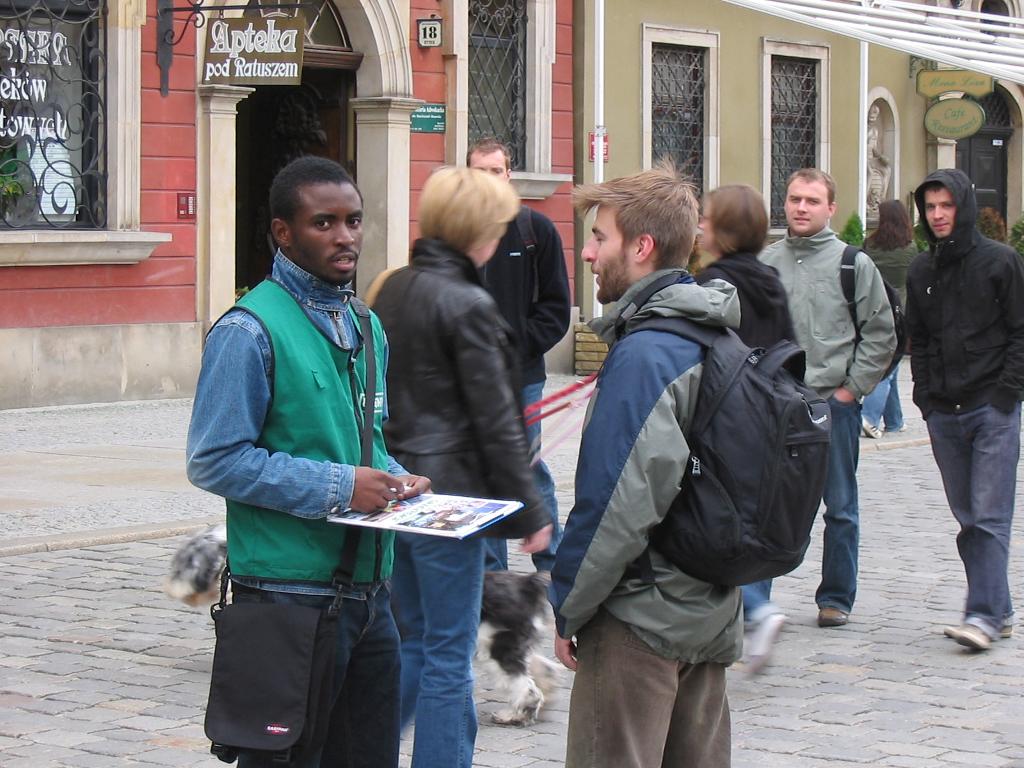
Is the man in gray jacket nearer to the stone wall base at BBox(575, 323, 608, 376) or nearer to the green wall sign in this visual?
the green wall sign

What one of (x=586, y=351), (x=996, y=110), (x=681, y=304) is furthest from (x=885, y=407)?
(x=996, y=110)

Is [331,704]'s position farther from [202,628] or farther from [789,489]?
[202,628]

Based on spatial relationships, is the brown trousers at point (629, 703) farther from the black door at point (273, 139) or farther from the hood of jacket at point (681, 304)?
the black door at point (273, 139)

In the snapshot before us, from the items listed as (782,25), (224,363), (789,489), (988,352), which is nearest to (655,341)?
(789,489)

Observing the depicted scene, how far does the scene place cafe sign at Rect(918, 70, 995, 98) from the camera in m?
25.0

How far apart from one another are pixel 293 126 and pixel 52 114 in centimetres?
409

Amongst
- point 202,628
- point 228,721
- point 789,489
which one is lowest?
point 202,628

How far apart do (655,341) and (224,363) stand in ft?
2.94

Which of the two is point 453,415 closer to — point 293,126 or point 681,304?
point 681,304

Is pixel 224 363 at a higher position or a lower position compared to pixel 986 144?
lower

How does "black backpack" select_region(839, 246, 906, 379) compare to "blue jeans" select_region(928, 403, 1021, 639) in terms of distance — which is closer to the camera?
"blue jeans" select_region(928, 403, 1021, 639)

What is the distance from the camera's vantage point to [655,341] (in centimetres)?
384

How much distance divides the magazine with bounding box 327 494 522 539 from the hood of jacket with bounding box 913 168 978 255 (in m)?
3.91

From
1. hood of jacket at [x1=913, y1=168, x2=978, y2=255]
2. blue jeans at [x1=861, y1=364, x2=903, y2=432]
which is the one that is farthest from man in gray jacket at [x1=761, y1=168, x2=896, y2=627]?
blue jeans at [x1=861, y1=364, x2=903, y2=432]
